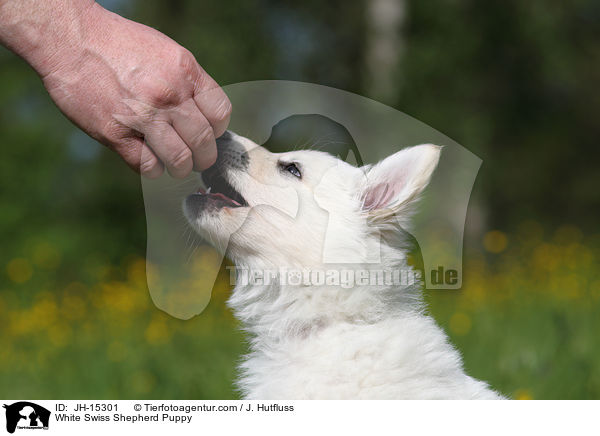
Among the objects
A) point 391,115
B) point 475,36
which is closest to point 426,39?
point 475,36

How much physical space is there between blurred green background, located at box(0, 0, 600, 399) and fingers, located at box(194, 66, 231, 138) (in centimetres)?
82

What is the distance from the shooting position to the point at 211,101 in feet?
→ 7.13

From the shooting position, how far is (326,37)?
5.07m

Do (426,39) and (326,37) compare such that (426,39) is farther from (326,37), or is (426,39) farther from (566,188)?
(566,188)

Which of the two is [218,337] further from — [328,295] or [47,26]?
[47,26]

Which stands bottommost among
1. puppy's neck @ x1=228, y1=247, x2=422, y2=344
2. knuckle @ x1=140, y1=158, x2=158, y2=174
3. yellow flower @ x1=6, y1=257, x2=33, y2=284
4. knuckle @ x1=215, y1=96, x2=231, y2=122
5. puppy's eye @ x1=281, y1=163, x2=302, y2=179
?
puppy's neck @ x1=228, y1=247, x2=422, y2=344

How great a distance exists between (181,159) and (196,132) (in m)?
0.12

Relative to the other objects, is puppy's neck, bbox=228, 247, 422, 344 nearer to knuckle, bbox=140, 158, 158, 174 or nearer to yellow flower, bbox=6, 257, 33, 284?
knuckle, bbox=140, 158, 158, 174

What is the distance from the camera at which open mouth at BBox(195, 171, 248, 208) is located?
7.72 feet

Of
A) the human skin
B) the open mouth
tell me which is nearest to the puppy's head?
the open mouth

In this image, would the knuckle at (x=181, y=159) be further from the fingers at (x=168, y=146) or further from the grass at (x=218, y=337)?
the grass at (x=218, y=337)

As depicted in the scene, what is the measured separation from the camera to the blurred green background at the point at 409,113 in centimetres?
373
